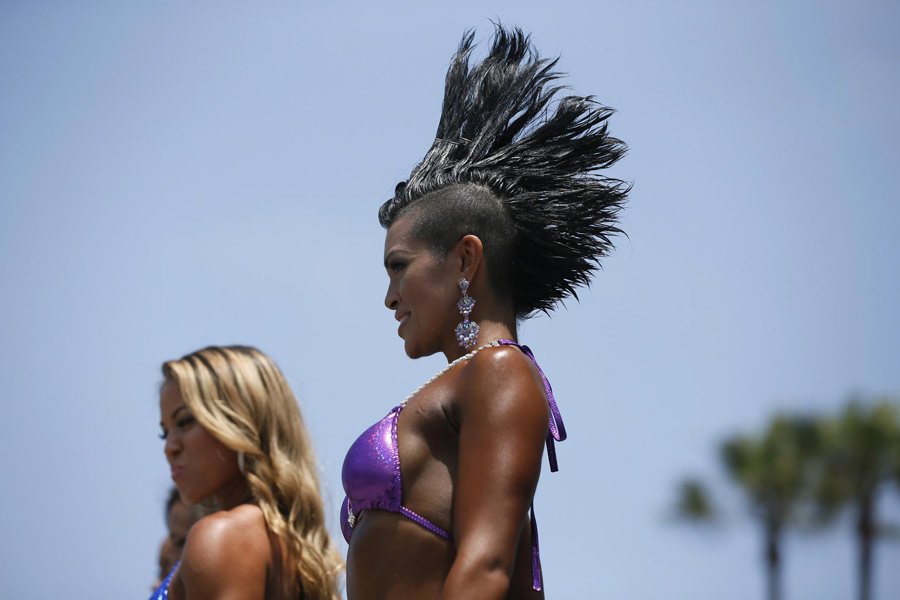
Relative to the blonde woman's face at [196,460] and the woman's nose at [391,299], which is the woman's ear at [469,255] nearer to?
the woman's nose at [391,299]

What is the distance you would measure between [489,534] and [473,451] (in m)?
0.25

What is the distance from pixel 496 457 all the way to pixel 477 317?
647 millimetres

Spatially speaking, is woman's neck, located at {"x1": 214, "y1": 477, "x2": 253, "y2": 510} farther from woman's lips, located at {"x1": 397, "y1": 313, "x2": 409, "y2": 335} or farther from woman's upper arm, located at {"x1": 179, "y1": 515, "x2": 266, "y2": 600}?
woman's lips, located at {"x1": 397, "y1": 313, "x2": 409, "y2": 335}

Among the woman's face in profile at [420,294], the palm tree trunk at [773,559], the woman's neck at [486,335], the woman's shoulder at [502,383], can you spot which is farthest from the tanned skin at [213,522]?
the palm tree trunk at [773,559]

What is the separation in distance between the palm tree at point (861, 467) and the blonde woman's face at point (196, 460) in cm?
2313

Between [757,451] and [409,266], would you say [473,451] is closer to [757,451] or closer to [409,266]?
[409,266]

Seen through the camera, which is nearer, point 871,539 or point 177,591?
point 177,591

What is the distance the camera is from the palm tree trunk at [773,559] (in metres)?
25.2

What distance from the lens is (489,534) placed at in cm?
305

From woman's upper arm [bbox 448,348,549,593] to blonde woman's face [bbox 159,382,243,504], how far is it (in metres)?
1.53

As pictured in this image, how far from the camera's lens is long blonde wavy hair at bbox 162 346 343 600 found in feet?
14.2

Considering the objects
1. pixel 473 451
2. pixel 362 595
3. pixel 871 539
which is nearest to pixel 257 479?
pixel 362 595

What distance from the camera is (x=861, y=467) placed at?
25938 millimetres

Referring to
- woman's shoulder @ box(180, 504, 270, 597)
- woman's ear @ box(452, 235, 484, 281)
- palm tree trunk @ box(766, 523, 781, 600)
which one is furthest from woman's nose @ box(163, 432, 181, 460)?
palm tree trunk @ box(766, 523, 781, 600)
